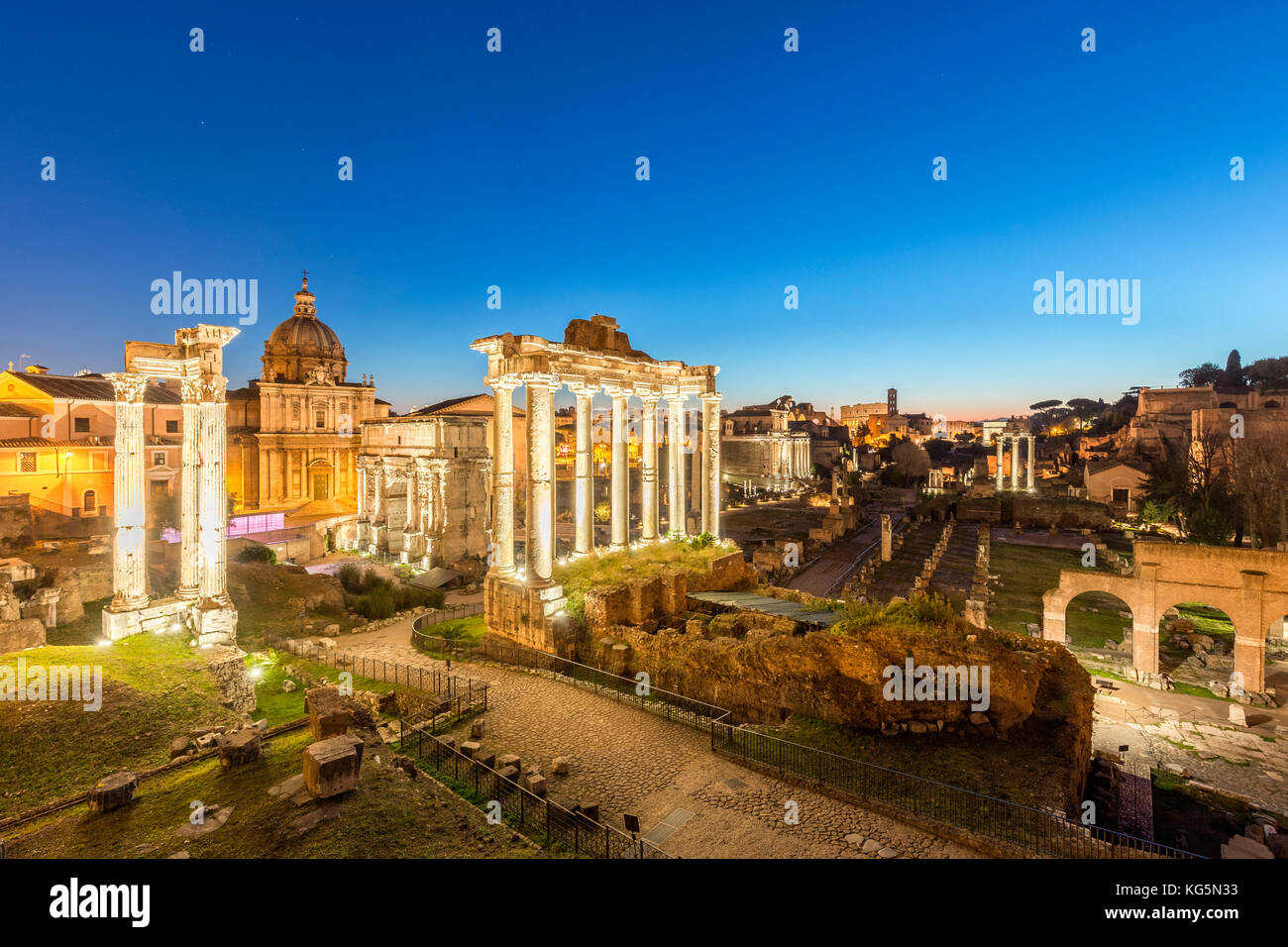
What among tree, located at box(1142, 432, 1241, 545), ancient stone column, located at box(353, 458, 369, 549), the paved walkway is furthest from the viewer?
ancient stone column, located at box(353, 458, 369, 549)

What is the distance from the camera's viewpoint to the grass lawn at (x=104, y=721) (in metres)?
9.47

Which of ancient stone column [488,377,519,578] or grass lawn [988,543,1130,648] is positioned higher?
ancient stone column [488,377,519,578]

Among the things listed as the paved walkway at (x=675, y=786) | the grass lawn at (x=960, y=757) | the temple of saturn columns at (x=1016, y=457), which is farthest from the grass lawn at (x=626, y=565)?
the temple of saturn columns at (x=1016, y=457)

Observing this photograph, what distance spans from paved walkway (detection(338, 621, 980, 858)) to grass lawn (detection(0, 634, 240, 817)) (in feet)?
19.2

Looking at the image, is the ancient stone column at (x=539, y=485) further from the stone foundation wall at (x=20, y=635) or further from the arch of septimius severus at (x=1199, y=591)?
the arch of septimius severus at (x=1199, y=591)

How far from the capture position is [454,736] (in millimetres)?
12023

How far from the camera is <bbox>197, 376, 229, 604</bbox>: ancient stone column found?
15672 mm

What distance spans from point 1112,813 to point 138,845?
16585mm

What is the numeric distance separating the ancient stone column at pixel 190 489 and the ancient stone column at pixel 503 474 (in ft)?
25.1

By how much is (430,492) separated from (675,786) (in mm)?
26576

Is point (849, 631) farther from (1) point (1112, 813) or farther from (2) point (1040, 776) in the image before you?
(1) point (1112, 813)

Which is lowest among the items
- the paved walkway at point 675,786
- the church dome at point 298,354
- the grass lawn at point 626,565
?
the paved walkway at point 675,786

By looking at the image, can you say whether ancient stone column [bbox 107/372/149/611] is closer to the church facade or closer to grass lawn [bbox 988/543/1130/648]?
grass lawn [bbox 988/543/1130/648]

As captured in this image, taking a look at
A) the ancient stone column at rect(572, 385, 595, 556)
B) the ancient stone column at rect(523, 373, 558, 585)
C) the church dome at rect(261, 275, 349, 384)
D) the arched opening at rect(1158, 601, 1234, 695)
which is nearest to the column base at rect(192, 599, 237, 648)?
the ancient stone column at rect(523, 373, 558, 585)
